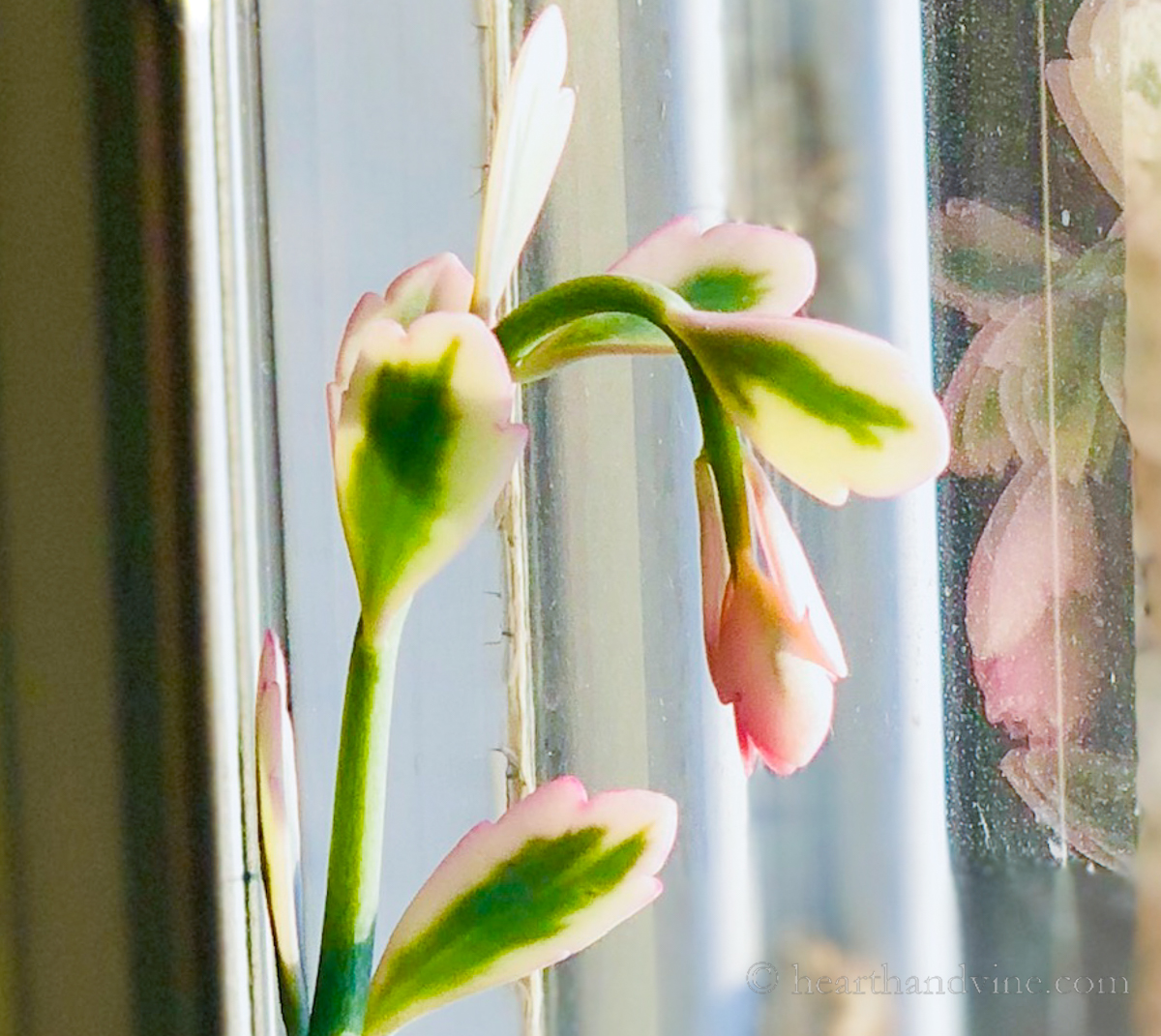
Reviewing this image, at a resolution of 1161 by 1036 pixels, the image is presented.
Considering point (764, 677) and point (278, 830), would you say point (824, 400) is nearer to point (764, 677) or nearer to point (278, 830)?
point (764, 677)

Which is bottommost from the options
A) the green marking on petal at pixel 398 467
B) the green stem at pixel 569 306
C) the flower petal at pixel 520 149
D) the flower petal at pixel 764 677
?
the flower petal at pixel 764 677

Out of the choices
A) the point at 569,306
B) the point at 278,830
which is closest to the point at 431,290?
the point at 569,306

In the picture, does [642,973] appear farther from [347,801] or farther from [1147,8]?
[1147,8]

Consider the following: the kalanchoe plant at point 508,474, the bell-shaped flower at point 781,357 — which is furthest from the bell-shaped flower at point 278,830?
the bell-shaped flower at point 781,357

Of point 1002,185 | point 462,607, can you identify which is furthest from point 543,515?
point 1002,185

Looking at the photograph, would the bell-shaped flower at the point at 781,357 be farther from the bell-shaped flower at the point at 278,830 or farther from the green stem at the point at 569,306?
the bell-shaped flower at the point at 278,830

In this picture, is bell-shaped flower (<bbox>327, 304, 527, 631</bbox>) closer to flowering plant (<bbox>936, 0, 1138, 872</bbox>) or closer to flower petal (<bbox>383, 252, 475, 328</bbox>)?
flower petal (<bbox>383, 252, 475, 328</bbox>)
